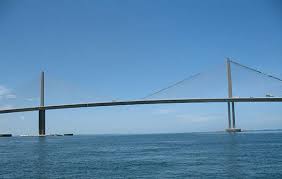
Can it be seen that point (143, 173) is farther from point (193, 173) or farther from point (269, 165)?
point (269, 165)

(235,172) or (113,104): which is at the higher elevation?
(113,104)

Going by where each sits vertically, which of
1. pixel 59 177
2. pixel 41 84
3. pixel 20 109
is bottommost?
pixel 59 177

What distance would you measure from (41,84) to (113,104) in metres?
28.3

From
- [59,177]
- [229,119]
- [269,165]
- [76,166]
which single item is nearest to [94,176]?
[59,177]

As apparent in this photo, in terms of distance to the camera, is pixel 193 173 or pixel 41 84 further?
pixel 41 84

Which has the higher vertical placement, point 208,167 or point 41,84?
point 41,84

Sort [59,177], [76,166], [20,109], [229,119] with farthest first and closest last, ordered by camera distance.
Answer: [229,119], [20,109], [76,166], [59,177]

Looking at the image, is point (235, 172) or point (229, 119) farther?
point (229, 119)

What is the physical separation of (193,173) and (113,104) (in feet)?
169

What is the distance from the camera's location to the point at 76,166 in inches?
1127

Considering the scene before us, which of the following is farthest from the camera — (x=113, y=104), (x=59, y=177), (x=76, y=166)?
(x=113, y=104)

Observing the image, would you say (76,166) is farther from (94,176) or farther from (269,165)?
(269,165)

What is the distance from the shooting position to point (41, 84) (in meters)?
97.4

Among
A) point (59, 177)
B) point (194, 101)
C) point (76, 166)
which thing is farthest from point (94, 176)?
point (194, 101)
